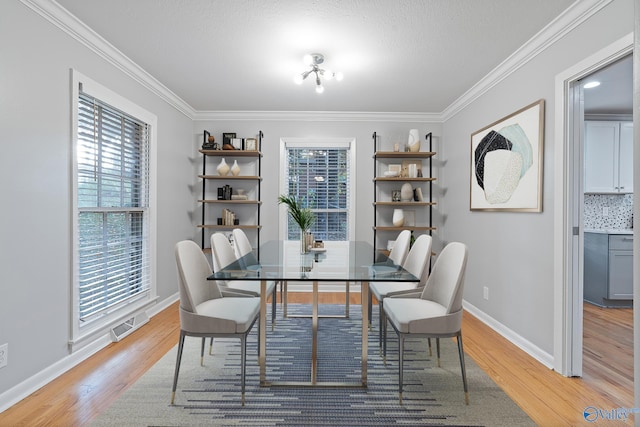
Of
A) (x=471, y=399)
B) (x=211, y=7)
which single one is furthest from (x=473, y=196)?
(x=211, y=7)

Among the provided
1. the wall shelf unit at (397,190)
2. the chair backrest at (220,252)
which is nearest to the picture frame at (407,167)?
the wall shelf unit at (397,190)

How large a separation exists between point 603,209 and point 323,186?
12.4 feet

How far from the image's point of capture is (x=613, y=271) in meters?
3.76

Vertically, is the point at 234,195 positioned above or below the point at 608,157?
below

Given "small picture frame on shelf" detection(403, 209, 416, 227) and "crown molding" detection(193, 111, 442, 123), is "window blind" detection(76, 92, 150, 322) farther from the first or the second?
"small picture frame on shelf" detection(403, 209, 416, 227)

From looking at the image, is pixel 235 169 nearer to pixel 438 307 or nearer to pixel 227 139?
pixel 227 139

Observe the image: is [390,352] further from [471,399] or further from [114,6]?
[114,6]

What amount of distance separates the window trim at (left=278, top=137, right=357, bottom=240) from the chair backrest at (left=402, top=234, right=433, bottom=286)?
1844 millimetres

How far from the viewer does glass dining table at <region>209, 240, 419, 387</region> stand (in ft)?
5.73

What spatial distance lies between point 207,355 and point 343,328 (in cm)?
126

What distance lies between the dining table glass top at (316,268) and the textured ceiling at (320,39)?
1.70 m

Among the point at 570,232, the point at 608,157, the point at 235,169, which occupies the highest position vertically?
the point at 608,157

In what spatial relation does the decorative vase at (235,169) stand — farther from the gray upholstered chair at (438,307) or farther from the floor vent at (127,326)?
the gray upholstered chair at (438,307)

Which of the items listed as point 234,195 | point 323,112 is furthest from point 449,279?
point 234,195
